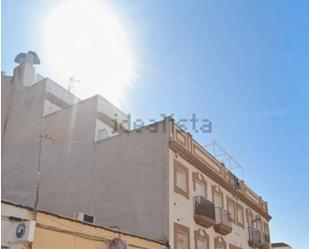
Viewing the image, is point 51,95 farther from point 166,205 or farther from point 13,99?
point 166,205

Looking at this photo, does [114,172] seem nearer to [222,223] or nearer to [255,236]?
[222,223]

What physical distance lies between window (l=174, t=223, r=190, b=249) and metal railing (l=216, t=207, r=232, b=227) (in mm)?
3442

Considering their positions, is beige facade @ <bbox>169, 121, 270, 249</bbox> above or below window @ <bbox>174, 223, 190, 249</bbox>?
above

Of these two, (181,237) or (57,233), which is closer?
(57,233)

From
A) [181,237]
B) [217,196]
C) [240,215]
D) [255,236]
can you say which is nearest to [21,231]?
[181,237]

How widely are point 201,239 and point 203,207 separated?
163cm

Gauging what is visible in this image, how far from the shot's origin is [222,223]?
2270 centimetres

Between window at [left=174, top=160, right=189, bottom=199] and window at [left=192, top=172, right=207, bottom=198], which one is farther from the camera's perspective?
window at [left=192, top=172, right=207, bottom=198]

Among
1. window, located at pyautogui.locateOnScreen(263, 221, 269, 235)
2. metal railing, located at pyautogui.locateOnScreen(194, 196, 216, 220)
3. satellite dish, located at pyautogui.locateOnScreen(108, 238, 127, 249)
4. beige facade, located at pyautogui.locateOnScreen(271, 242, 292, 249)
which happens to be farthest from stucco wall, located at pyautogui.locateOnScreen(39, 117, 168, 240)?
beige facade, located at pyautogui.locateOnScreen(271, 242, 292, 249)

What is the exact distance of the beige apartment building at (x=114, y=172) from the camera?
19328mm

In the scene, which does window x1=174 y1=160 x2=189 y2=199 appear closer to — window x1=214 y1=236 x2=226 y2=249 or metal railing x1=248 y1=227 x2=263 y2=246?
window x1=214 y1=236 x2=226 y2=249

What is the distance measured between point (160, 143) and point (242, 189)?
36.3 feet

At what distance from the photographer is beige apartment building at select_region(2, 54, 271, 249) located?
19.3 metres

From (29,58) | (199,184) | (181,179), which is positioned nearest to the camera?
(181,179)
